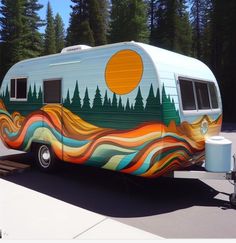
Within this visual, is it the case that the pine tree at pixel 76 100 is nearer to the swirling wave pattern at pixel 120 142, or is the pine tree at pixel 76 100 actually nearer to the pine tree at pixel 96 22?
the swirling wave pattern at pixel 120 142

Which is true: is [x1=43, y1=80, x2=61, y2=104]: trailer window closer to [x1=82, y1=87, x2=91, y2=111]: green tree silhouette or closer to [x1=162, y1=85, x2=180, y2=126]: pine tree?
[x1=82, y1=87, x2=91, y2=111]: green tree silhouette

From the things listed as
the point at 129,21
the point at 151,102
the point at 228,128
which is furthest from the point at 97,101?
the point at 129,21

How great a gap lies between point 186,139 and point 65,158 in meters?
2.90

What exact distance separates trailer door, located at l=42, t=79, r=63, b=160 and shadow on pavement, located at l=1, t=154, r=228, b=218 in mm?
766

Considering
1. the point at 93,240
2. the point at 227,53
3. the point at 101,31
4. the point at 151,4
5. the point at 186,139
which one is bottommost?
the point at 93,240

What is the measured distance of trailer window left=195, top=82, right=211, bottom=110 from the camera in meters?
7.21

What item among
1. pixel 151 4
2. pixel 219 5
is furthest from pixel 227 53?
pixel 151 4

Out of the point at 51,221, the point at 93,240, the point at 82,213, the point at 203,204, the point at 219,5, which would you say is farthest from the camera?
the point at 219,5

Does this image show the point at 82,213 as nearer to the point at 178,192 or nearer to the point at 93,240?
the point at 93,240

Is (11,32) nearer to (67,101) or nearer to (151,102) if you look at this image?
(67,101)

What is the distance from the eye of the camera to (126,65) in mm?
6512

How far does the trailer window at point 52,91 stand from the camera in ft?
26.4

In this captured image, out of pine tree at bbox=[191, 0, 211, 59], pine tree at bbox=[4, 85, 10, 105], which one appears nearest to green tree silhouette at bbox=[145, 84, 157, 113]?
pine tree at bbox=[4, 85, 10, 105]

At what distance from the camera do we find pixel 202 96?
24.4 ft
